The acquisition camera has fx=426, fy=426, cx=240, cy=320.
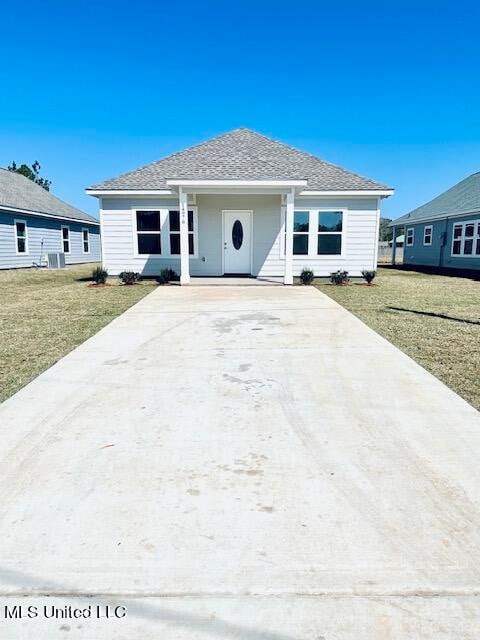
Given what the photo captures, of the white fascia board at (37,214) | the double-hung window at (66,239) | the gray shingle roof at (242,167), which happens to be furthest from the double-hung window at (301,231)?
the double-hung window at (66,239)

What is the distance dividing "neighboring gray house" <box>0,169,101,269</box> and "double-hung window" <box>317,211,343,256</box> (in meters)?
14.6

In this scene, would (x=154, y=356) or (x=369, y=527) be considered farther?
(x=154, y=356)

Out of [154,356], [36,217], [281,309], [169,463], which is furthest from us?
[36,217]

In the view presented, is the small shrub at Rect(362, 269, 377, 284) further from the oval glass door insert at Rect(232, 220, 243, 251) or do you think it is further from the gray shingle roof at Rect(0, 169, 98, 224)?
the gray shingle roof at Rect(0, 169, 98, 224)

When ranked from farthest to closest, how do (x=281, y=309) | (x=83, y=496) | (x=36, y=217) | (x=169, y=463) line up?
(x=36, y=217) → (x=281, y=309) → (x=169, y=463) → (x=83, y=496)

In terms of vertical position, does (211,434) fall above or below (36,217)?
below

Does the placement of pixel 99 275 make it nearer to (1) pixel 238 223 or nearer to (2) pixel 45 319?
(1) pixel 238 223

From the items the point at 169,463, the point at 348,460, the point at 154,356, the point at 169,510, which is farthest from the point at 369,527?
the point at 154,356

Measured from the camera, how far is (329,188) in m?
14.4

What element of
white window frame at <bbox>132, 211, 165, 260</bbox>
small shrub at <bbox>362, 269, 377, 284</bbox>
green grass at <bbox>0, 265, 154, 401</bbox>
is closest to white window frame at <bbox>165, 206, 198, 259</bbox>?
white window frame at <bbox>132, 211, 165, 260</bbox>

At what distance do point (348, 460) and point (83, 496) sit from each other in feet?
5.61

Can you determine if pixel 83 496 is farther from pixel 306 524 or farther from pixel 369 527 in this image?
pixel 369 527

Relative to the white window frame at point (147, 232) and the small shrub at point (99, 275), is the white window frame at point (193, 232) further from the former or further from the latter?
the small shrub at point (99, 275)

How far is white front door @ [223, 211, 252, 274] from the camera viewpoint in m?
14.8
